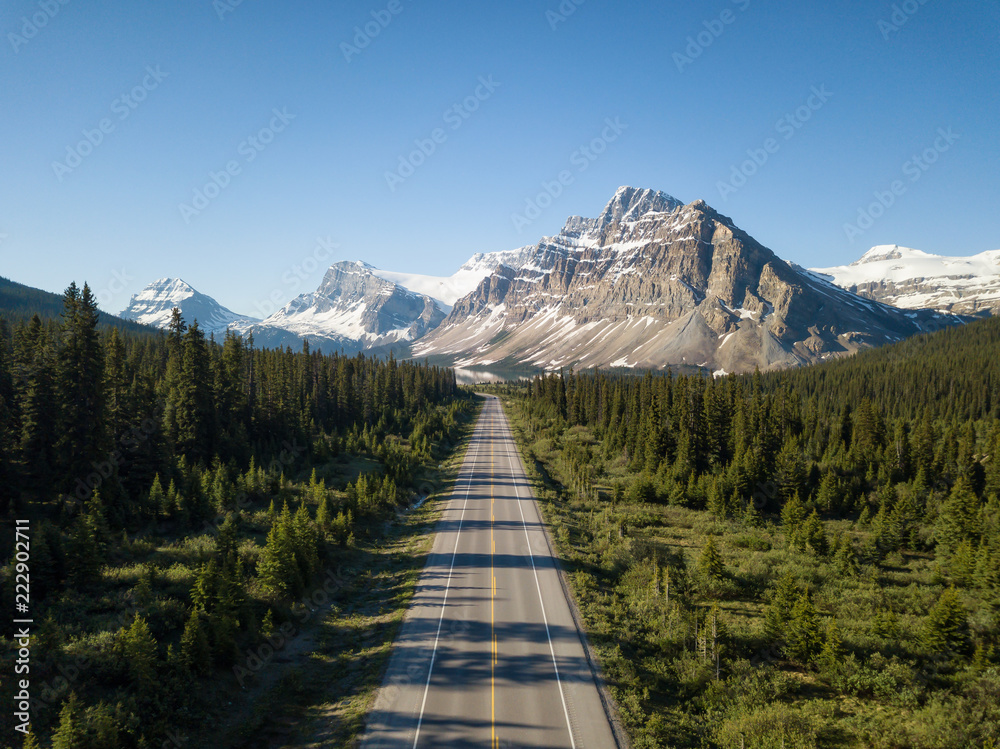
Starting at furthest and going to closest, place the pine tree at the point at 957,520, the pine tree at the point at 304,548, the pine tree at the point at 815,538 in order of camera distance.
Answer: the pine tree at the point at 815,538, the pine tree at the point at 957,520, the pine tree at the point at 304,548

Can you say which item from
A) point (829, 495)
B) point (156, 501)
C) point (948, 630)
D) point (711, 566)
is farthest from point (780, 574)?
point (156, 501)

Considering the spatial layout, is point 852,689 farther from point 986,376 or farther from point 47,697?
point 986,376

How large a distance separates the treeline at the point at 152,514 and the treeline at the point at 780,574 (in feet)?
53.8

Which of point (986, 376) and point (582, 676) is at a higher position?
point (986, 376)

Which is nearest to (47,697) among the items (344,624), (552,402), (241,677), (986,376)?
(241,677)

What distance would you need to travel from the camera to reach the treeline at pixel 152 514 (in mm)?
15688

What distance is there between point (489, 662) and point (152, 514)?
25433 mm

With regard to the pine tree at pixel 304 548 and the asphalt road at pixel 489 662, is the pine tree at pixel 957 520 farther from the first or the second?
the pine tree at pixel 304 548

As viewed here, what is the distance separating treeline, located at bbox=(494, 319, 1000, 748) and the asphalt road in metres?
1.97

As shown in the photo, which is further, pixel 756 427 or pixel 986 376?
pixel 986 376

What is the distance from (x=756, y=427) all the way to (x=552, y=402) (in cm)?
6366

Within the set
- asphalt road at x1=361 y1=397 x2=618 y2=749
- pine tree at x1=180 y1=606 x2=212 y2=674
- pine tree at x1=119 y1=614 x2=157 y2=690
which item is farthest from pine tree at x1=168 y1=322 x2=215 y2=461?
pine tree at x1=119 y1=614 x2=157 y2=690

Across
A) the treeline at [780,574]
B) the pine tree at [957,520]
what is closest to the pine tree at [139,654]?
the treeline at [780,574]

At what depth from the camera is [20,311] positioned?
610 feet
